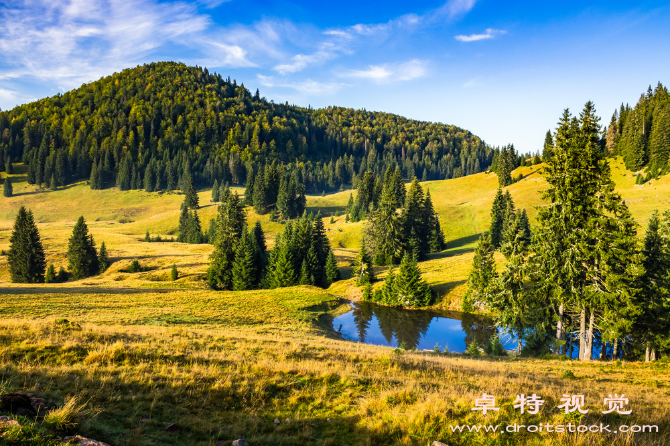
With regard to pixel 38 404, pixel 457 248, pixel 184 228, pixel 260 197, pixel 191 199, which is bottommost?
pixel 457 248

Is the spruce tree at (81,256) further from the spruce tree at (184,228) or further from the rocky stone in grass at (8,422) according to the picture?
the rocky stone in grass at (8,422)

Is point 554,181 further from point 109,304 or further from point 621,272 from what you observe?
point 109,304

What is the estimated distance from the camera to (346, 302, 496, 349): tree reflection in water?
37312 mm

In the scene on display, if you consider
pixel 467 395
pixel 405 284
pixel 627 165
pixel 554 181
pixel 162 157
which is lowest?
pixel 405 284

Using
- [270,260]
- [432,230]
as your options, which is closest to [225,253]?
[270,260]

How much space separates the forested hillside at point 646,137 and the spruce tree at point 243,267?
357 ft

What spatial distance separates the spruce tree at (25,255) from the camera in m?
59.0

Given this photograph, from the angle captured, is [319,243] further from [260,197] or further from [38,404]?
[260,197]

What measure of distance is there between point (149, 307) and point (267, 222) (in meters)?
85.3

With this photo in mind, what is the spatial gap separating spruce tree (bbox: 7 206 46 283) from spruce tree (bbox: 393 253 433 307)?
217 feet

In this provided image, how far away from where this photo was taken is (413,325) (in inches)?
1646

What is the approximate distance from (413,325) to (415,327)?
75cm

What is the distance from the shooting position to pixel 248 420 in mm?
7809

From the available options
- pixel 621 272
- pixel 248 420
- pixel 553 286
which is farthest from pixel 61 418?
pixel 621 272
